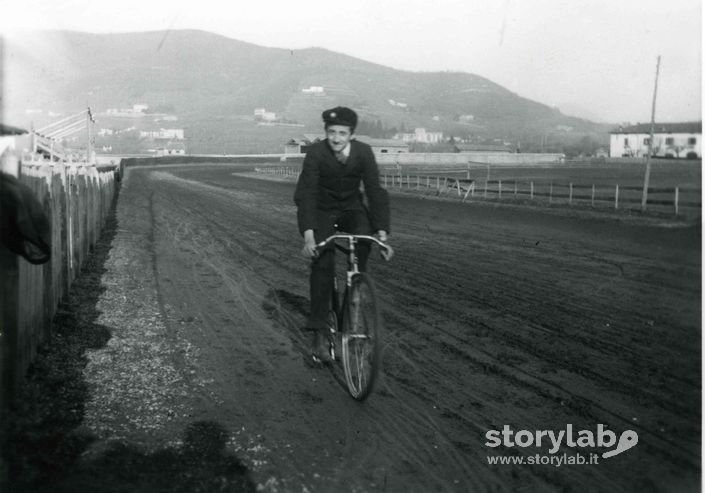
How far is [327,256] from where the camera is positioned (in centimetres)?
486

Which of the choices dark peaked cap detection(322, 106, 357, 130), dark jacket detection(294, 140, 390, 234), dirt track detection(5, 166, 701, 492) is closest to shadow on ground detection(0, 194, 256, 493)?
dirt track detection(5, 166, 701, 492)

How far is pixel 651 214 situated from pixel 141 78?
180832 mm

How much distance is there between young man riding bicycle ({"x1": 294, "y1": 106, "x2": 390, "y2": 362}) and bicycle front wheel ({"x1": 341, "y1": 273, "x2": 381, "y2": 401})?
0.30m

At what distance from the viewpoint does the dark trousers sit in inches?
191

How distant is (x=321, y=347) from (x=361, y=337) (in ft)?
2.10

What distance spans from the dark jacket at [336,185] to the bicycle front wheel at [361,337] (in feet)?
1.68

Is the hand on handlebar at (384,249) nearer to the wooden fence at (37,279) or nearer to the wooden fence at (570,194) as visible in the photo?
the wooden fence at (37,279)

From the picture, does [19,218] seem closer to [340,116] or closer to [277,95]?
[340,116]

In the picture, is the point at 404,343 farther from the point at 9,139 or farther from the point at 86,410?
the point at 9,139

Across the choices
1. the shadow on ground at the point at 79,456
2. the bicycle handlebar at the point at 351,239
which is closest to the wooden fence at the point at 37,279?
the shadow on ground at the point at 79,456

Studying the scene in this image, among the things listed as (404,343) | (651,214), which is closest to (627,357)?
(404,343)

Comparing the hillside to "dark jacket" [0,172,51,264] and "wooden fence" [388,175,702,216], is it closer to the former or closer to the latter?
"wooden fence" [388,175,702,216]

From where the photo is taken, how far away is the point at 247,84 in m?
184

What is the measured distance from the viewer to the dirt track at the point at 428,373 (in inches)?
133
